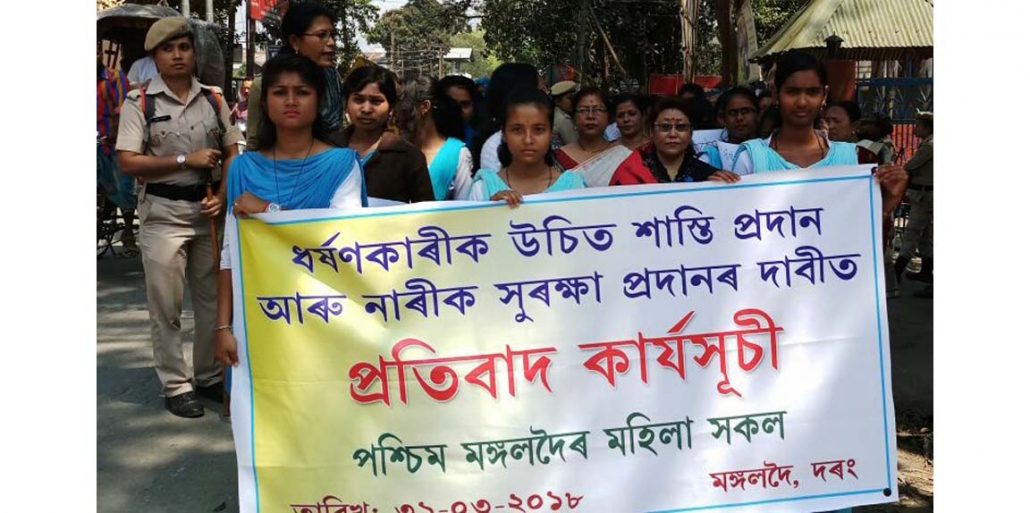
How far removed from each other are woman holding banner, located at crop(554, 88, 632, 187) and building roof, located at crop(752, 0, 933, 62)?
836 cm

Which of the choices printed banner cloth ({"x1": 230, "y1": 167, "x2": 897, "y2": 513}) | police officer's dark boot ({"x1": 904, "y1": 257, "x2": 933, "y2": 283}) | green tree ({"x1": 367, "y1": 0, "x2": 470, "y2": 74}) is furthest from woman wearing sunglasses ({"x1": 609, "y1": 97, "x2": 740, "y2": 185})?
green tree ({"x1": 367, "y1": 0, "x2": 470, "y2": 74})

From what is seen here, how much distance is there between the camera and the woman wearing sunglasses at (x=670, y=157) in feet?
11.5

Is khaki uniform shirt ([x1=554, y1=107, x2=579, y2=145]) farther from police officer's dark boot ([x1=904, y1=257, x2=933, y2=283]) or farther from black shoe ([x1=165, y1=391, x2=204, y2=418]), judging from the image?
police officer's dark boot ([x1=904, y1=257, x2=933, y2=283])

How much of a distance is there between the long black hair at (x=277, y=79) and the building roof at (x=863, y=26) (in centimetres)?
992

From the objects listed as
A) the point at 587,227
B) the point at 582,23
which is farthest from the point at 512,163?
the point at 582,23

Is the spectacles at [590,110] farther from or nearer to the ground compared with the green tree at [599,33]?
nearer to the ground

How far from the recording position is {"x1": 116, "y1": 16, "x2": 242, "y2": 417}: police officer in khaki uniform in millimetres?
4492

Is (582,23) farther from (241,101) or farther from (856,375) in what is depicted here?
(856,375)

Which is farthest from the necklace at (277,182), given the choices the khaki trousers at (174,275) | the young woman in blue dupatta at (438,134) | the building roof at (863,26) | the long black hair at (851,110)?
the building roof at (863,26)

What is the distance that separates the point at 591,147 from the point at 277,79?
5.67ft

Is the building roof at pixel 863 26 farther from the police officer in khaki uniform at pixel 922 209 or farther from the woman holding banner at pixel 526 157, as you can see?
the woman holding banner at pixel 526 157

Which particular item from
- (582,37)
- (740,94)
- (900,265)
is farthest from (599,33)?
(740,94)

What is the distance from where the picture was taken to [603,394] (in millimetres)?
3121

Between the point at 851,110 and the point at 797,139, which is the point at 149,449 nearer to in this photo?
the point at 797,139
